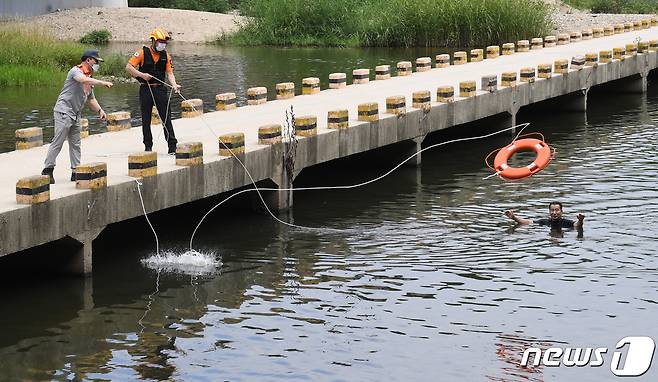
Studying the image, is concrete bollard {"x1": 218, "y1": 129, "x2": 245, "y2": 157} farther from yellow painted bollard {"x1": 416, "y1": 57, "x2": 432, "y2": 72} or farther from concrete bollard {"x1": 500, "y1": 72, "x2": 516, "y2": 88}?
yellow painted bollard {"x1": 416, "y1": 57, "x2": 432, "y2": 72}

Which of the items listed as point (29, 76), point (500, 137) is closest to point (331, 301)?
point (500, 137)

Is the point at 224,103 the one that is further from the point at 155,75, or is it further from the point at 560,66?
the point at 560,66

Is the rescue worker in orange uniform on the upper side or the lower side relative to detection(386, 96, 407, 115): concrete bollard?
upper

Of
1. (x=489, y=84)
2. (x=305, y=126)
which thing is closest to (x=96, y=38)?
(x=489, y=84)

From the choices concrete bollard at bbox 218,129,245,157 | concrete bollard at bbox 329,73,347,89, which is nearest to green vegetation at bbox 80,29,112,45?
concrete bollard at bbox 329,73,347,89

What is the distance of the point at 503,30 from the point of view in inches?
2074

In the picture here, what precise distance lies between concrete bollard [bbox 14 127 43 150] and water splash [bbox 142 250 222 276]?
3792 millimetres

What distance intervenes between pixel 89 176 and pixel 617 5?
190 ft

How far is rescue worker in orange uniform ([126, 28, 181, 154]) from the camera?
2164 cm

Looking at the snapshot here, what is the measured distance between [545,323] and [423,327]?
4.81 ft

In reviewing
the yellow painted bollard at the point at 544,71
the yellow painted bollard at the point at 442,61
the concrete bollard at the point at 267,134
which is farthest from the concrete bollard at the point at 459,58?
the concrete bollard at the point at 267,134

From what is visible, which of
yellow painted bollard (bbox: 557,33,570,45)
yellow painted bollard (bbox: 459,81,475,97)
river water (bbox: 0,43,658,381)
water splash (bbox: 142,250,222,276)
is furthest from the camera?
yellow painted bollard (bbox: 557,33,570,45)

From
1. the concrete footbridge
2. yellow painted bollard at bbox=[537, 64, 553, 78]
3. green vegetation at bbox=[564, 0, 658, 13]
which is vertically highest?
green vegetation at bbox=[564, 0, 658, 13]

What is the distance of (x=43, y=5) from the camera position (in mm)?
70312
